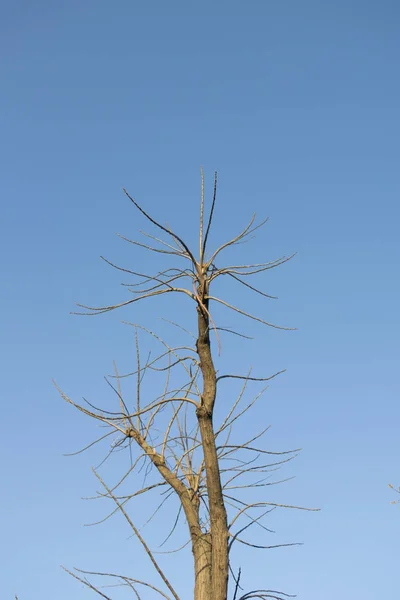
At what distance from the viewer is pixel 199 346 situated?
216 inches

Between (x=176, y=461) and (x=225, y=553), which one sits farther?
(x=176, y=461)

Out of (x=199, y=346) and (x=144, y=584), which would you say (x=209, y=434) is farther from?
(x=144, y=584)

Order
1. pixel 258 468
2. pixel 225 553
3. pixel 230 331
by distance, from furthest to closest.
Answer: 1. pixel 258 468
2. pixel 230 331
3. pixel 225 553

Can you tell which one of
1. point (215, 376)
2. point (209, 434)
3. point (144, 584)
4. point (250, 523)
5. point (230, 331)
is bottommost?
A: point (144, 584)

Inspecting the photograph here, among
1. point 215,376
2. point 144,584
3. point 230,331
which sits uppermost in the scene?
point 230,331

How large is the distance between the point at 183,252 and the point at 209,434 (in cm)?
134

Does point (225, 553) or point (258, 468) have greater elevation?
point (258, 468)

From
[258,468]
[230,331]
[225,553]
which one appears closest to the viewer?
[225,553]

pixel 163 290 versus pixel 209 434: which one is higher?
pixel 163 290

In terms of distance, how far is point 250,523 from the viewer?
18.4 feet

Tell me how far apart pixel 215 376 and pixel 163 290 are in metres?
0.74

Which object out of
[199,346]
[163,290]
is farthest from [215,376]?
[163,290]

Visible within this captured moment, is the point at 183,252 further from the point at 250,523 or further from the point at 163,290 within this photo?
the point at 250,523

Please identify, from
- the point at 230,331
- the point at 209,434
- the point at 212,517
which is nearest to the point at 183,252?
the point at 230,331
